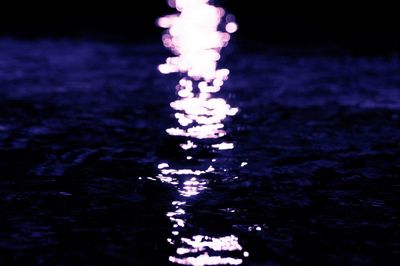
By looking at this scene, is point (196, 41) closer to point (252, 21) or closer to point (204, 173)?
point (252, 21)

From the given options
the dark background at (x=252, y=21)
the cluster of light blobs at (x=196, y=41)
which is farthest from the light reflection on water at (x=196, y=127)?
the dark background at (x=252, y=21)

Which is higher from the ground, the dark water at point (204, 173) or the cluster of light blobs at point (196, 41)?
the cluster of light blobs at point (196, 41)

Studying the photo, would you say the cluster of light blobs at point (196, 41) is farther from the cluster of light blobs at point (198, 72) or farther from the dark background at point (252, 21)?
the dark background at point (252, 21)

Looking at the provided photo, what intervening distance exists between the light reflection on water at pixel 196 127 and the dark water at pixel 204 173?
5 centimetres

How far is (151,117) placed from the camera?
1038 cm

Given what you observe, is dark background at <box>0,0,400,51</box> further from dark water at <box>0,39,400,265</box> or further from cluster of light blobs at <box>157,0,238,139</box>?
dark water at <box>0,39,400,265</box>

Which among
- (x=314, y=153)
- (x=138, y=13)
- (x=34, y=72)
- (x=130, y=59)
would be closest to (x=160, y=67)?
(x=130, y=59)

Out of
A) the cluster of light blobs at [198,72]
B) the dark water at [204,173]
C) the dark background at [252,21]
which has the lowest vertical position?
the dark water at [204,173]

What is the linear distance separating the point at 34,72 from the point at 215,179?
28.7 feet

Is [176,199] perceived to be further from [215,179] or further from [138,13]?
[138,13]

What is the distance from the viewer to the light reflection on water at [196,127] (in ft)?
17.1

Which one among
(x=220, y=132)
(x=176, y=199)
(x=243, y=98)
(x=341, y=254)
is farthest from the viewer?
(x=243, y=98)

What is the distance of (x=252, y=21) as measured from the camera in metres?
31.4

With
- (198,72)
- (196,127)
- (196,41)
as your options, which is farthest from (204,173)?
(196,41)
